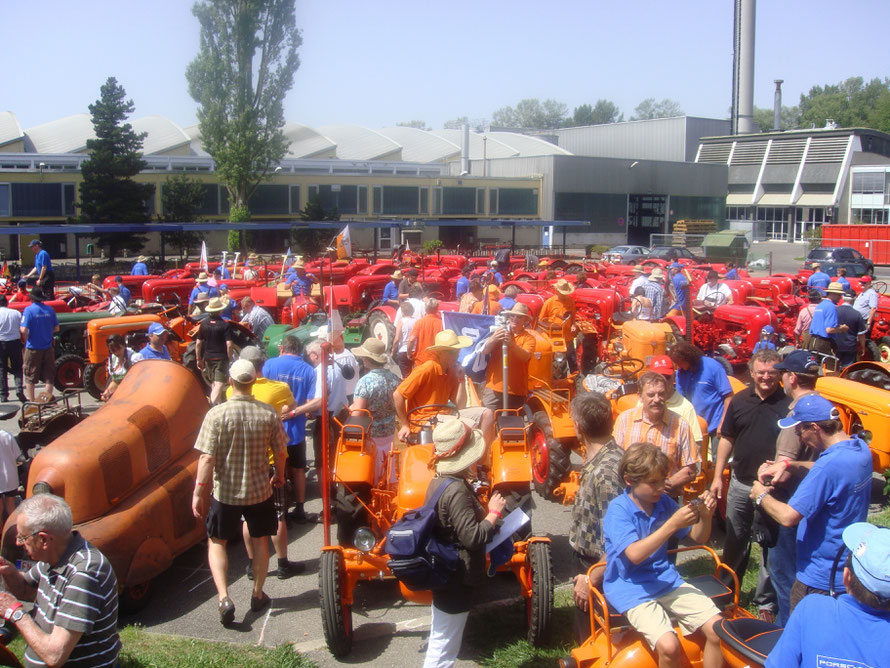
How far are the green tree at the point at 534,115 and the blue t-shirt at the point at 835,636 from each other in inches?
5733

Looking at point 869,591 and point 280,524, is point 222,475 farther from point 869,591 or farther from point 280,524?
point 869,591

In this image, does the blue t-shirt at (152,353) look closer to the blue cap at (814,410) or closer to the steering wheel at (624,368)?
the steering wheel at (624,368)

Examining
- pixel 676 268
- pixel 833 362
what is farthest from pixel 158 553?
pixel 676 268

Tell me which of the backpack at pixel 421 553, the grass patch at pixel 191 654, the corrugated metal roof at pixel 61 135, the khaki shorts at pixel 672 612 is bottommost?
the grass patch at pixel 191 654

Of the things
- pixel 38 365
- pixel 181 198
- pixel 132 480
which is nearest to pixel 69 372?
pixel 38 365

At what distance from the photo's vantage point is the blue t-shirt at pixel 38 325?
10.5 meters

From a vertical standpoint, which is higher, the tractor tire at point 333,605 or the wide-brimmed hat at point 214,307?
the wide-brimmed hat at point 214,307

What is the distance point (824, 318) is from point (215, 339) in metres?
8.17

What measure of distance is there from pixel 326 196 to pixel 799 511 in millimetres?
46210

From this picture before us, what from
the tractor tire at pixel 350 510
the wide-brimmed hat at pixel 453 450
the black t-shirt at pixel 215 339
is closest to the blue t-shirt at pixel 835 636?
the wide-brimmed hat at pixel 453 450

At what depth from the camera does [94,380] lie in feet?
38.0

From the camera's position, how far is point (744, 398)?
17.4ft

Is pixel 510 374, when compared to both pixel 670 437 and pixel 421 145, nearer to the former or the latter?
pixel 670 437

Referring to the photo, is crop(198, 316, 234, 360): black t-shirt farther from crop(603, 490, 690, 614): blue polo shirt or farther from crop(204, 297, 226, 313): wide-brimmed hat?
crop(603, 490, 690, 614): blue polo shirt
